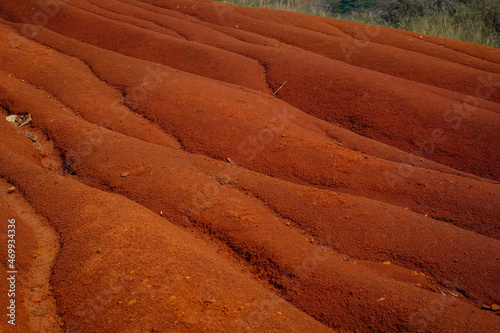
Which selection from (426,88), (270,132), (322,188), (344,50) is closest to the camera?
(322,188)

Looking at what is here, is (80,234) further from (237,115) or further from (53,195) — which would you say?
(237,115)

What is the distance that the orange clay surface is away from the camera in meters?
3.25

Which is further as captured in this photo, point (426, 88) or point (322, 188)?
point (426, 88)

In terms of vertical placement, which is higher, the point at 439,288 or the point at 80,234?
the point at 80,234

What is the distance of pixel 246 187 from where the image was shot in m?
4.78

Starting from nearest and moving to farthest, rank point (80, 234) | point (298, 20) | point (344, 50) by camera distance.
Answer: point (80, 234) < point (344, 50) < point (298, 20)

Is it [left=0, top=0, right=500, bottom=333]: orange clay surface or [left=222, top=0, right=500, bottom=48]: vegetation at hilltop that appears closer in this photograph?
[left=0, top=0, right=500, bottom=333]: orange clay surface

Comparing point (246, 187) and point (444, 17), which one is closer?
point (246, 187)

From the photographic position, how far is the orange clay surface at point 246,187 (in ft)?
10.6

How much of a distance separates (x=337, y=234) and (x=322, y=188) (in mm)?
921

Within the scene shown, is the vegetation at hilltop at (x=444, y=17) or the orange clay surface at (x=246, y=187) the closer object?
the orange clay surface at (x=246, y=187)

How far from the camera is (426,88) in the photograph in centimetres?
773

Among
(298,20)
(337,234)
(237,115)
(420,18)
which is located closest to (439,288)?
(337,234)

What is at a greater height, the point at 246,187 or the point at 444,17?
the point at 444,17
